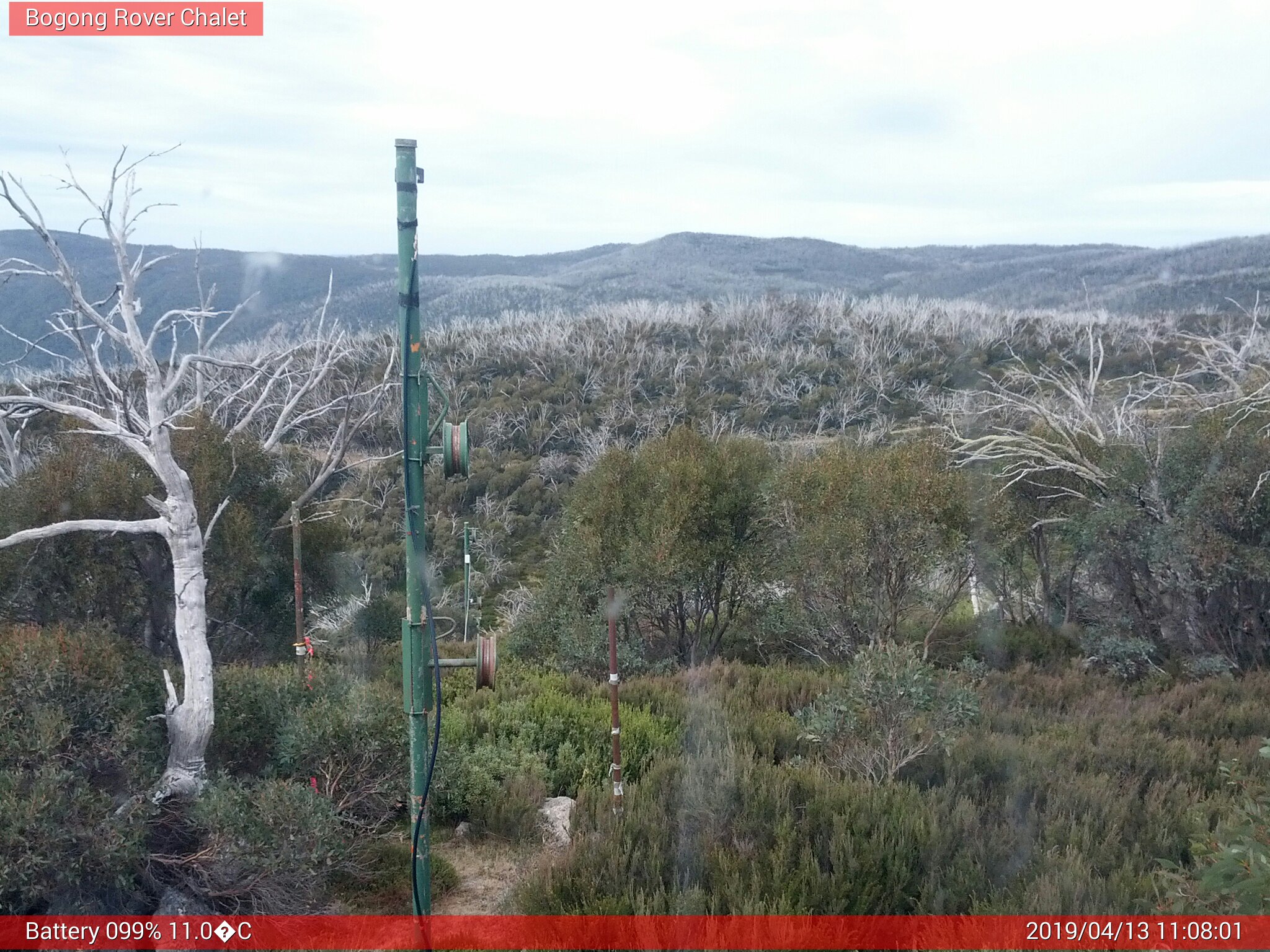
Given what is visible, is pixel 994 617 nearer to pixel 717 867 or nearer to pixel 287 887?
pixel 717 867

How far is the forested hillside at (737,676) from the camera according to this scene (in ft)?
16.3

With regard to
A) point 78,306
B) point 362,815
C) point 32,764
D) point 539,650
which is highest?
point 78,306

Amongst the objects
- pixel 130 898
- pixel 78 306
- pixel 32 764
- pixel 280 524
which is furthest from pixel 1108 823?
pixel 280 524

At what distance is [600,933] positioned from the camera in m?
4.53

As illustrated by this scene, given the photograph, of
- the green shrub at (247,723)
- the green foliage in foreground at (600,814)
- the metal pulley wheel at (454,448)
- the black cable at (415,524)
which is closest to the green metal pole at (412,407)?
the black cable at (415,524)

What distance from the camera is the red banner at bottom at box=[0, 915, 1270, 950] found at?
13.9 feet

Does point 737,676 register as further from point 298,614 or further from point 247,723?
point 247,723

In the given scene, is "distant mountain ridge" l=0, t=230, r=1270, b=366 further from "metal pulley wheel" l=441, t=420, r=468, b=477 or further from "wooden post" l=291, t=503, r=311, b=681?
"wooden post" l=291, t=503, r=311, b=681

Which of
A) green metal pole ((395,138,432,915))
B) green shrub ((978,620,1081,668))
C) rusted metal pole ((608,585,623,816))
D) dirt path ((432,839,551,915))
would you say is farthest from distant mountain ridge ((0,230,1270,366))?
green shrub ((978,620,1081,668))

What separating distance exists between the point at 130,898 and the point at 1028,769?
229 inches

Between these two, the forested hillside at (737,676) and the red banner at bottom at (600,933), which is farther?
the forested hillside at (737,676)

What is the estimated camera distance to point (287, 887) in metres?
5.13

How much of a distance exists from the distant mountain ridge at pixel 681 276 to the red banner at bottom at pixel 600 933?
322 cm

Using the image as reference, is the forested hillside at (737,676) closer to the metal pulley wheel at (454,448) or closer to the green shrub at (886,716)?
the green shrub at (886,716)
